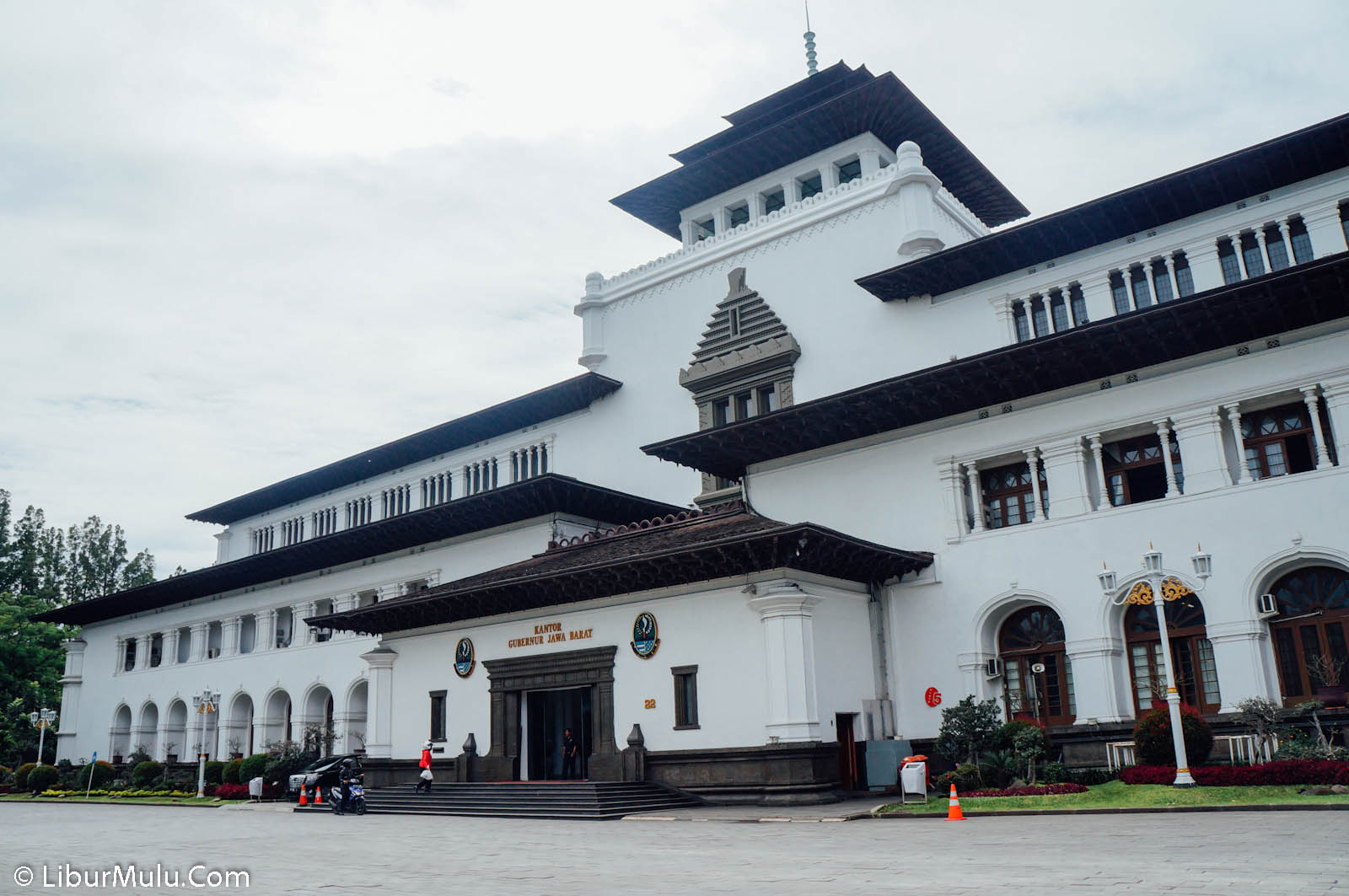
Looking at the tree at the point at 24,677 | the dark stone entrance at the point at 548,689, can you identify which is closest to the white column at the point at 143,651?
the tree at the point at 24,677

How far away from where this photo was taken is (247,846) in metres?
17.7

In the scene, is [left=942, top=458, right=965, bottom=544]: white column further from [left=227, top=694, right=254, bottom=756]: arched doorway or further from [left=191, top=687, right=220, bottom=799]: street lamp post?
[left=227, top=694, right=254, bottom=756]: arched doorway

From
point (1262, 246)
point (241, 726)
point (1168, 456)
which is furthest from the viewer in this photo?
point (241, 726)

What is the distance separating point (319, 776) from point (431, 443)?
52.1 ft

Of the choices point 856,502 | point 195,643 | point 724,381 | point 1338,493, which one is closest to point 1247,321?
point 1338,493

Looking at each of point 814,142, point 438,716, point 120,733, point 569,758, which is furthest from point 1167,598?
point 120,733

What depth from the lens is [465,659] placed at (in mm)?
30328

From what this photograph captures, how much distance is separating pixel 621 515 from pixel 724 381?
20.6ft

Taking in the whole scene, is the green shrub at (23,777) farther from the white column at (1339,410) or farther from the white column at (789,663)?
the white column at (1339,410)

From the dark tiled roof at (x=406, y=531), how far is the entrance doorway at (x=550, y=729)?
735 cm

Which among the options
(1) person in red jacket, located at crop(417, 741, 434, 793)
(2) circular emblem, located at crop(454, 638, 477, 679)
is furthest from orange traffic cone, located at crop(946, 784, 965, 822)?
(2) circular emblem, located at crop(454, 638, 477, 679)

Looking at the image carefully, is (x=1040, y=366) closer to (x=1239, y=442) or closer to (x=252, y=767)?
(x=1239, y=442)

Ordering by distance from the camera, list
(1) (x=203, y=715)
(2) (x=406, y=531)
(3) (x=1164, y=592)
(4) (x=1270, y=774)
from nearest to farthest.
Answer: (4) (x=1270, y=774)
(3) (x=1164, y=592)
(2) (x=406, y=531)
(1) (x=203, y=715)

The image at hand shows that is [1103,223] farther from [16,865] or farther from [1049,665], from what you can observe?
[16,865]
